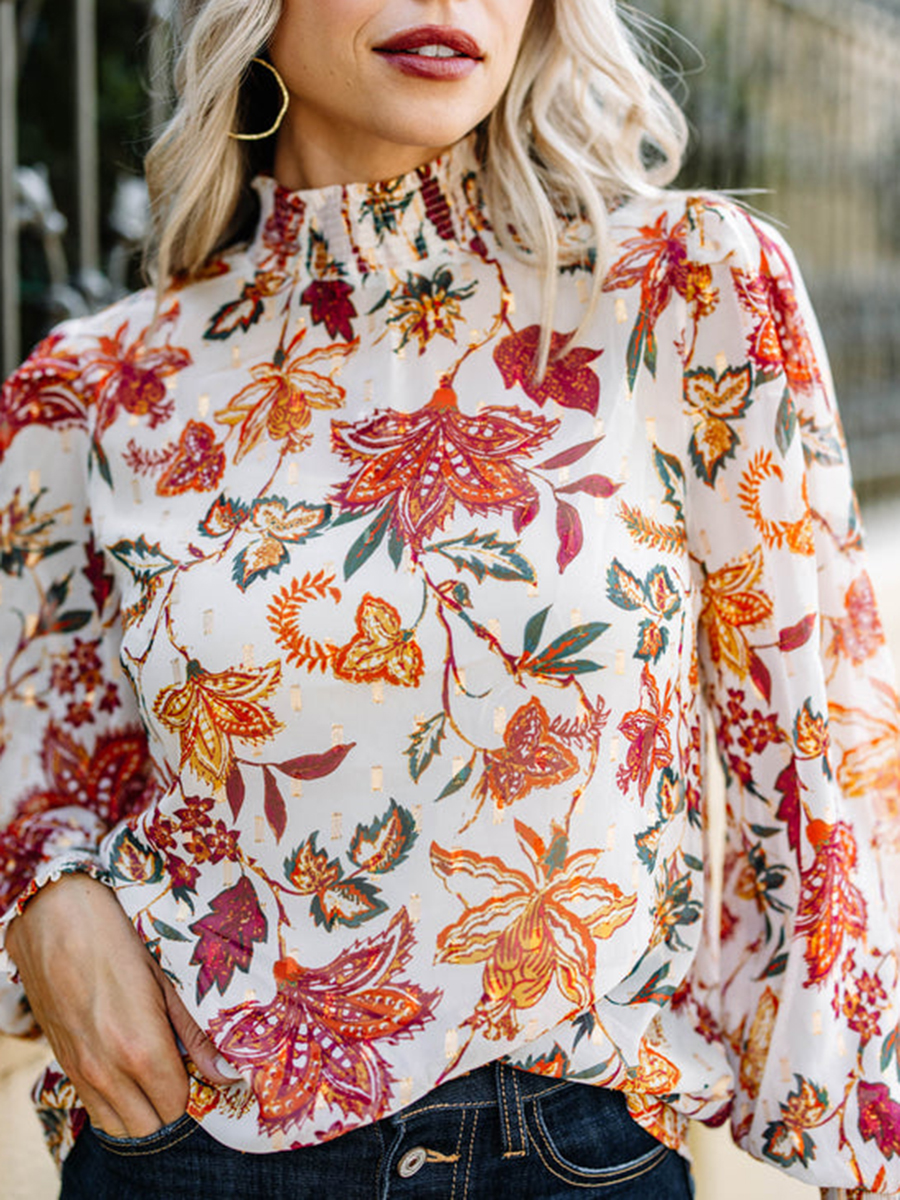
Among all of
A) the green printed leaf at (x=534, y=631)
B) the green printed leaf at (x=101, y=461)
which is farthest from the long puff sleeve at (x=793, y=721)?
the green printed leaf at (x=101, y=461)

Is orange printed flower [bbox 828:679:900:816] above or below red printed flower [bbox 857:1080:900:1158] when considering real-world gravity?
above

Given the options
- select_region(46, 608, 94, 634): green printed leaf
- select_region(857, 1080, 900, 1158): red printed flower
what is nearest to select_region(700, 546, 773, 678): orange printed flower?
select_region(857, 1080, 900, 1158): red printed flower

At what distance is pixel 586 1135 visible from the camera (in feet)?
4.05

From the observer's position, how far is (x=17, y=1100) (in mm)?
1906

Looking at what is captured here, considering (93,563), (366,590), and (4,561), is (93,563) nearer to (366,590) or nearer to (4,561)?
(4,561)

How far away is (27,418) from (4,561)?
176 mm

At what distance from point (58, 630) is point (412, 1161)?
2.47ft

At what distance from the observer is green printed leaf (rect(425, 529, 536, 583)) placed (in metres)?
1.23

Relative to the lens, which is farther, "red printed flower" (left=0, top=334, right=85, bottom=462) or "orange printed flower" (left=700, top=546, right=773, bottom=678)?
"red printed flower" (left=0, top=334, right=85, bottom=462)

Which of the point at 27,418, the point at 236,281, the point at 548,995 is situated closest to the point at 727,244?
the point at 236,281

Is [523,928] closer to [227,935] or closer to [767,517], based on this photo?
[227,935]

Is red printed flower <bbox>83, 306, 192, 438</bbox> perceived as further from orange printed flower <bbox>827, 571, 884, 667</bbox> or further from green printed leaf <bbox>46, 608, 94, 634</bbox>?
orange printed flower <bbox>827, 571, 884, 667</bbox>

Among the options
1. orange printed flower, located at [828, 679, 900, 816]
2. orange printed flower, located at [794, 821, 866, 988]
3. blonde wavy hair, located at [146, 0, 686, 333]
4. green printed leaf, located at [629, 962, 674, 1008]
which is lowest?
green printed leaf, located at [629, 962, 674, 1008]

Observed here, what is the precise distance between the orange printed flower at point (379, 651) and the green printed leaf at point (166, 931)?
0.32 meters
